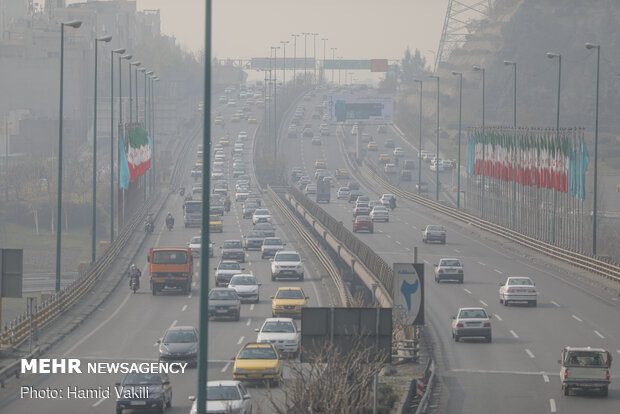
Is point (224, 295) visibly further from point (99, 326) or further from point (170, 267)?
point (170, 267)

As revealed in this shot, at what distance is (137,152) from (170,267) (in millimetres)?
22866

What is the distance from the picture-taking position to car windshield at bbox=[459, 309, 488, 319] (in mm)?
38781

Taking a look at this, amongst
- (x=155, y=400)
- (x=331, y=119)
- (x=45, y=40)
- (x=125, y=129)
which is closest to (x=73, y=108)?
(x=45, y=40)

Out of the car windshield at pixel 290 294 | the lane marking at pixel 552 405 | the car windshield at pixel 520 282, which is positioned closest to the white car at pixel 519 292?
the car windshield at pixel 520 282

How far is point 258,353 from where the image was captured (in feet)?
98.3

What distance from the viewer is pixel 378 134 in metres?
199

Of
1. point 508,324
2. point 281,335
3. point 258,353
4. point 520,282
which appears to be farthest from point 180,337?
point 520,282

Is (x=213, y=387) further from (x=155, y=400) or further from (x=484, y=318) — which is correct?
(x=484, y=318)

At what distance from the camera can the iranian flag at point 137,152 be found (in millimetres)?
69750

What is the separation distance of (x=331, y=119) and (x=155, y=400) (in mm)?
136572

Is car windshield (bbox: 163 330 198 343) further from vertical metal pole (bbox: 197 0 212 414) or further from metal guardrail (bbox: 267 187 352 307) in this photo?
vertical metal pole (bbox: 197 0 212 414)

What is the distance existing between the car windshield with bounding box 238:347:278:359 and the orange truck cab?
2225 centimetres

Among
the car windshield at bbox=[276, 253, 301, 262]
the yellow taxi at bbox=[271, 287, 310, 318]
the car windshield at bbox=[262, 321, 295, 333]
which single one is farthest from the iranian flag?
the car windshield at bbox=[262, 321, 295, 333]

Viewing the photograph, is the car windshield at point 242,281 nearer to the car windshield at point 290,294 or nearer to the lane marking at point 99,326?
the car windshield at point 290,294
